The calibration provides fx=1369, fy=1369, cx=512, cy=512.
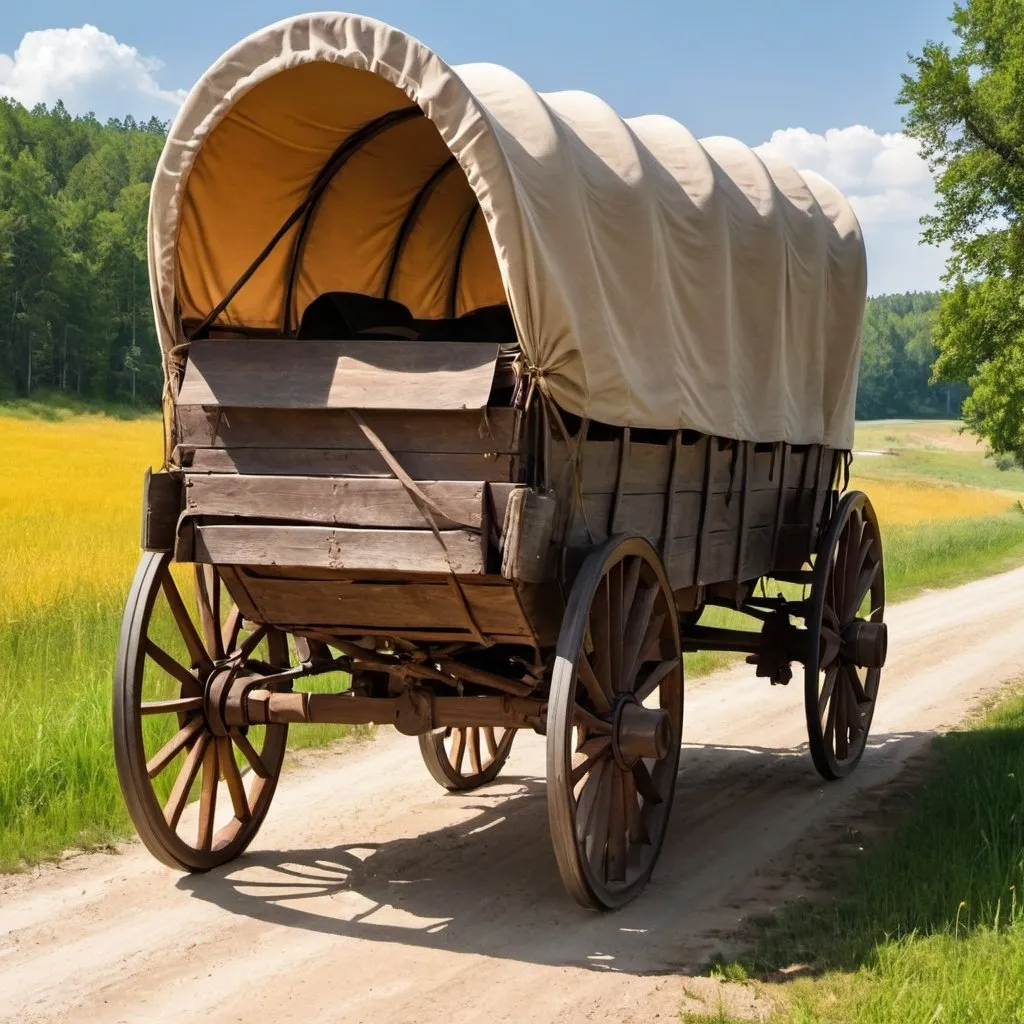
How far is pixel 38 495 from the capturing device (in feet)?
70.0

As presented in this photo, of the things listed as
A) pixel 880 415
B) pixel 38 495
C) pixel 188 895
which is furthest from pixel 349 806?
pixel 880 415

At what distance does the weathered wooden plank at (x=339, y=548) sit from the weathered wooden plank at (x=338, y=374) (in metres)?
0.50

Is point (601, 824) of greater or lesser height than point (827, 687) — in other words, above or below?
below

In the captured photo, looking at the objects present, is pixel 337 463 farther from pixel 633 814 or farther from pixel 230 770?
pixel 633 814

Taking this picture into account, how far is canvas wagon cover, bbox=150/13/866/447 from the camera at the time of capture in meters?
5.30

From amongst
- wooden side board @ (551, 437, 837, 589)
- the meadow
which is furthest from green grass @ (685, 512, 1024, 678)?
wooden side board @ (551, 437, 837, 589)

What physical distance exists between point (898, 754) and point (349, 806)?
3888mm

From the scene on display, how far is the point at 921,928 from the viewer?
529 centimetres

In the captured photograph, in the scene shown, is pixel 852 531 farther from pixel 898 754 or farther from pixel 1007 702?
pixel 1007 702

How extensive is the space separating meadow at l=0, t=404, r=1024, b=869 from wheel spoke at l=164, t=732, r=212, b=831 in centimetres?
80

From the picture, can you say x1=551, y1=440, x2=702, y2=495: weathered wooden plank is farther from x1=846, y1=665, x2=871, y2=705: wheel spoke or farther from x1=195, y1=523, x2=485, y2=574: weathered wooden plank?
x1=846, y1=665, x2=871, y2=705: wheel spoke

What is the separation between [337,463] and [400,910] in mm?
1934

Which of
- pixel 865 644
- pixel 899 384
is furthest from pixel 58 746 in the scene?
pixel 899 384

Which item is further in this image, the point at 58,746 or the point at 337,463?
the point at 58,746
